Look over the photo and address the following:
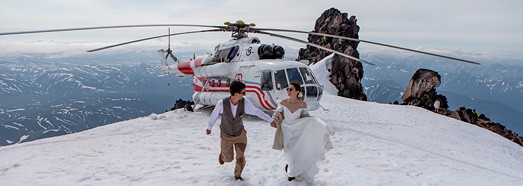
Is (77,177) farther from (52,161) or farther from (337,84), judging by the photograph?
(337,84)

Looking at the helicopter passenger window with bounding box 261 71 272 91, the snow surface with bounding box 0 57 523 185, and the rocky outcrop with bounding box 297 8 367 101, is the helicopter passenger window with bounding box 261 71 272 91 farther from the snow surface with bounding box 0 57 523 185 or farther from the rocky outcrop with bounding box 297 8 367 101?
the rocky outcrop with bounding box 297 8 367 101

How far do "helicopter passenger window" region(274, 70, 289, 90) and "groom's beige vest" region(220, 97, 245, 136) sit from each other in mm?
8256

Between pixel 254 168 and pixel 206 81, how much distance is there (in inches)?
473

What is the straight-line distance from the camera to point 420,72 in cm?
4644

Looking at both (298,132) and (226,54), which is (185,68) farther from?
(298,132)

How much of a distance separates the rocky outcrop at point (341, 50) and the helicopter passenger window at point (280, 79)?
Answer: 42045 millimetres

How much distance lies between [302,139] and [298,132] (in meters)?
0.16

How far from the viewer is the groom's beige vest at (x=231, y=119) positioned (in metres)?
6.81

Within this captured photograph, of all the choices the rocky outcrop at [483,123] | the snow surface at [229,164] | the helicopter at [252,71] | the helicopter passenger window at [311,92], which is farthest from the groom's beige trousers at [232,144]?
the rocky outcrop at [483,123]

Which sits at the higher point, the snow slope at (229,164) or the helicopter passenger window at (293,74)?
the helicopter passenger window at (293,74)

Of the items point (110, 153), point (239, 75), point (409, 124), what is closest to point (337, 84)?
point (409, 124)

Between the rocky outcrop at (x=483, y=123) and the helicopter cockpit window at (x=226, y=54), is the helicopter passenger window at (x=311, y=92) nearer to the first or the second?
the helicopter cockpit window at (x=226, y=54)

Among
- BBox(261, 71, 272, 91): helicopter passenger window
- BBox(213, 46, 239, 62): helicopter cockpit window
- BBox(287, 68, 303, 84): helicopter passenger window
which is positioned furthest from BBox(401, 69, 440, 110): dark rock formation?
BBox(261, 71, 272, 91): helicopter passenger window

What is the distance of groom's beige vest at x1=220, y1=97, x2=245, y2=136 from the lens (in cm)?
681
